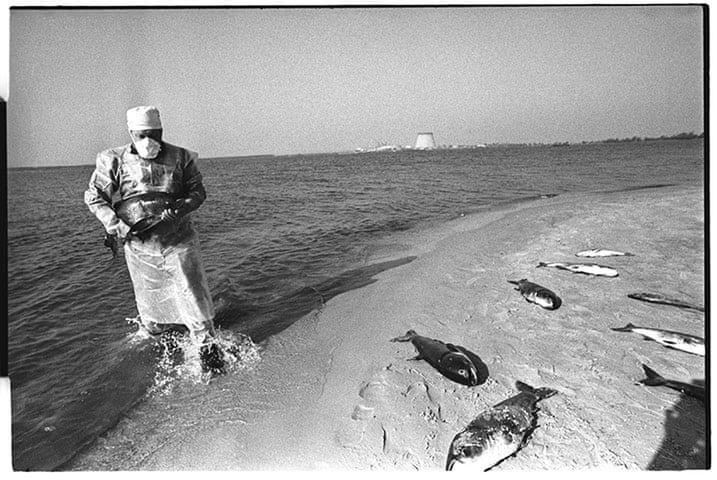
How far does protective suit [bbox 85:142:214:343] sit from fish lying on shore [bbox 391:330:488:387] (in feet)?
4.18

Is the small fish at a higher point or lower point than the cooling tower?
lower

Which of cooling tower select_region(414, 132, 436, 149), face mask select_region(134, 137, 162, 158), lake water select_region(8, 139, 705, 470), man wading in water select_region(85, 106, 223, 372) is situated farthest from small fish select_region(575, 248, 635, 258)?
face mask select_region(134, 137, 162, 158)

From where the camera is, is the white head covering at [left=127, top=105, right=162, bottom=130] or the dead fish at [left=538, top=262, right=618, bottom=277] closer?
the white head covering at [left=127, top=105, right=162, bottom=130]

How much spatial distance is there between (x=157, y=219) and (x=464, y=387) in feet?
6.08

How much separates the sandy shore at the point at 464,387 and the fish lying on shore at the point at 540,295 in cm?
8

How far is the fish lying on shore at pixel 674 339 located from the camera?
284 cm

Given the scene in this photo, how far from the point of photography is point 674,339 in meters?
2.95

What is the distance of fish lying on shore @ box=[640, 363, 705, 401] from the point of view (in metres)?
2.55

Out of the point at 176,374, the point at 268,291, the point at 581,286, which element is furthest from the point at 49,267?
the point at 581,286

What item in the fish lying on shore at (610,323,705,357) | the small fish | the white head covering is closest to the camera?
the white head covering

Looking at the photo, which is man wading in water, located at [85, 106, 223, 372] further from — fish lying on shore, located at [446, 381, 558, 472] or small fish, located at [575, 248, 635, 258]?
small fish, located at [575, 248, 635, 258]

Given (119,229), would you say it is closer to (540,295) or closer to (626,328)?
(540,295)

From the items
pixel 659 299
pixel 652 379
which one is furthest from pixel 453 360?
pixel 659 299

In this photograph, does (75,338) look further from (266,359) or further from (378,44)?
(378,44)
